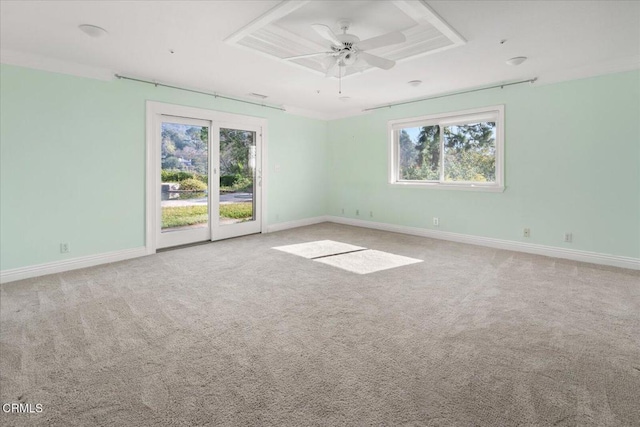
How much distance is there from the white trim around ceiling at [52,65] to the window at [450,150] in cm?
473

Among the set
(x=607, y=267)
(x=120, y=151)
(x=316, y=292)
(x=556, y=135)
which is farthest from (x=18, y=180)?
(x=607, y=267)

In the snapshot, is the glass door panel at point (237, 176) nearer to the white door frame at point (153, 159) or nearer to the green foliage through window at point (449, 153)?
the white door frame at point (153, 159)

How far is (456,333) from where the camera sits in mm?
2361

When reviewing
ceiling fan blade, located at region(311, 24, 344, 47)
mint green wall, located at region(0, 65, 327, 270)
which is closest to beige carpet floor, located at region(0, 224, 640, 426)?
mint green wall, located at region(0, 65, 327, 270)

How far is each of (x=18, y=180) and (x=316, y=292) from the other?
3553 mm

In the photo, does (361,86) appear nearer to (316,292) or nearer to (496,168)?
(496,168)

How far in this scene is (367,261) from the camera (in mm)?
4277

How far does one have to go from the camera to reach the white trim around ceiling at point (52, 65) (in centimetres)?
347

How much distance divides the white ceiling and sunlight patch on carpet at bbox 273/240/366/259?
8.23 feet

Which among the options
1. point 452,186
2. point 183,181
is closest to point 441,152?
point 452,186

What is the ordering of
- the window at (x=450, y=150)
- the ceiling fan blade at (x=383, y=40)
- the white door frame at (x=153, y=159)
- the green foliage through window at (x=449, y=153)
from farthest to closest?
the green foliage through window at (x=449, y=153), the window at (x=450, y=150), the white door frame at (x=153, y=159), the ceiling fan blade at (x=383, y=40)

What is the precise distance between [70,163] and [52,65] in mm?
1130

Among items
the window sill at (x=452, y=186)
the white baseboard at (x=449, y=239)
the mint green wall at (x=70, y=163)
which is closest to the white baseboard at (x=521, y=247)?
the white baseboard at (x=449, y=239)

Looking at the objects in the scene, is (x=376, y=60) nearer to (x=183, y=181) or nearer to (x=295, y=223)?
(x=183, y=181)
